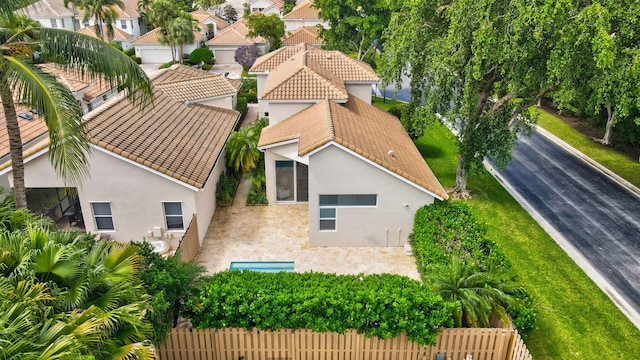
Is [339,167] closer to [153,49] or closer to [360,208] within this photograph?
[360,208]

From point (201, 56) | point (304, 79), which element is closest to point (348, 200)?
point (304, 79)

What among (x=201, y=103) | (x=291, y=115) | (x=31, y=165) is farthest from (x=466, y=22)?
(x=31, y=165)

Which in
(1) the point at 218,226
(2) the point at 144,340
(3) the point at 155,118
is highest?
(3) the point at 155,118

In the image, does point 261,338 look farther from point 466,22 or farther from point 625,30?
point 625,30

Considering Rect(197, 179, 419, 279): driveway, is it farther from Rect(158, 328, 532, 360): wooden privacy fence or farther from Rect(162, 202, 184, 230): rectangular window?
Rect(158, 328, 532, 360): wooden privacy fence

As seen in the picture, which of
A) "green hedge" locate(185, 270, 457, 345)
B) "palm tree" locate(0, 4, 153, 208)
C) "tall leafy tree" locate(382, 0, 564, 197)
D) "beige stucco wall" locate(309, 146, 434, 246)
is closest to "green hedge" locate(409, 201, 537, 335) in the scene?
"beige stucco wall" locate(309, 146, 434, 246)

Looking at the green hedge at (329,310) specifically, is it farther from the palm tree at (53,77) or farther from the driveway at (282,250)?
the driveway at (282,250)
